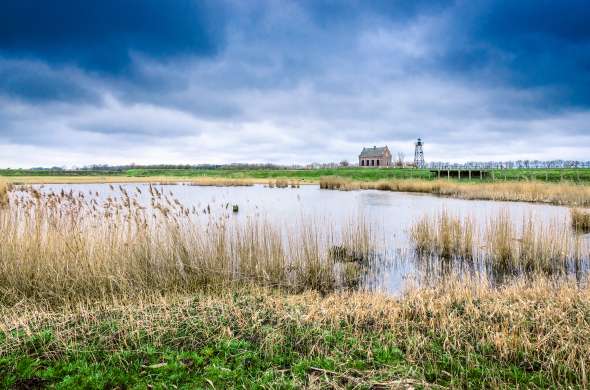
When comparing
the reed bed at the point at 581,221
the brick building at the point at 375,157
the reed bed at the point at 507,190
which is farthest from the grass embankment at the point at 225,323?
the brick building at the point at 375,157

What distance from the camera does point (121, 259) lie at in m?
7.21

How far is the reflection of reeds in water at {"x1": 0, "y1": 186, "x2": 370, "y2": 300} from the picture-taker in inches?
259

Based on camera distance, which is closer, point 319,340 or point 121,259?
point 319,340

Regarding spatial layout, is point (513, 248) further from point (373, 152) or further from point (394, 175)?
point (373, 152)

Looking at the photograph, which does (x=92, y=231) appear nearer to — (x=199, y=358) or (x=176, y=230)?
(x=176, y=230)

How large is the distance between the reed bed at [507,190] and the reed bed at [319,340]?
2127 centimetres

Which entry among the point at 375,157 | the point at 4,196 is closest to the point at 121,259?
the point at 4,196

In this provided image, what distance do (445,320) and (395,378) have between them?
68.2 inches

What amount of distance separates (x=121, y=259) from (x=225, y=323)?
3169mm

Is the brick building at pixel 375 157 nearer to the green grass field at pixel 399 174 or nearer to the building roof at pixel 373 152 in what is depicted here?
the building roof at pixel 373 152

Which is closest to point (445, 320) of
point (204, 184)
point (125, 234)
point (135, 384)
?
point (135, 384)

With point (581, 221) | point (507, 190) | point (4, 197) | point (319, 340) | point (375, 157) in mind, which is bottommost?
point (581, 221)

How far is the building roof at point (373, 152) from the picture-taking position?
275ft

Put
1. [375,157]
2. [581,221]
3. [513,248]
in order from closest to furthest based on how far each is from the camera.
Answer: [513,248], [581,221], [375,157]
